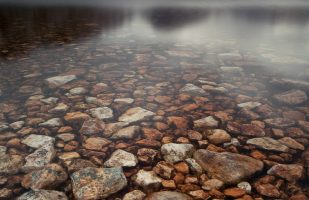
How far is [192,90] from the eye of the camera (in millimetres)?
Result: 4219

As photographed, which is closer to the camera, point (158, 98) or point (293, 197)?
point (293, 197)

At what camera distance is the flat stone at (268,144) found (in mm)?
2787

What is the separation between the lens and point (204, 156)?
2.62 m

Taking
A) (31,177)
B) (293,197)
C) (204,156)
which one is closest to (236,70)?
(204,156)

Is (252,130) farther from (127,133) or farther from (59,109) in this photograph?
(59,109)

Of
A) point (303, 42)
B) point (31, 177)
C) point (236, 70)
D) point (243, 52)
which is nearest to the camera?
point (31, 177)

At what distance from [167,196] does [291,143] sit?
1.47m

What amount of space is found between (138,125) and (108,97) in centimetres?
97

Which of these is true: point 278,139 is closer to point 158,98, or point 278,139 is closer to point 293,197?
point 293,197

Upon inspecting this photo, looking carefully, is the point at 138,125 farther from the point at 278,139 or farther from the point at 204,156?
the point at 278,139

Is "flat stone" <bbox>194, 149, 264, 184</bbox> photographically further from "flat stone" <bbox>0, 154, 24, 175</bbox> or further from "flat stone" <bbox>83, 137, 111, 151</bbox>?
"flat stone" <bbox>0, 154, 24, 175</bbox>

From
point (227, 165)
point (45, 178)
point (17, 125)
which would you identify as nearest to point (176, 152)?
point (227, 165)

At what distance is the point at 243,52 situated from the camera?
701 centimetres

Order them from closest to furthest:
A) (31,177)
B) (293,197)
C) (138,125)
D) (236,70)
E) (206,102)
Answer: (293,197) → (31,177) → (138,125) → (206,102) → (236,70)
